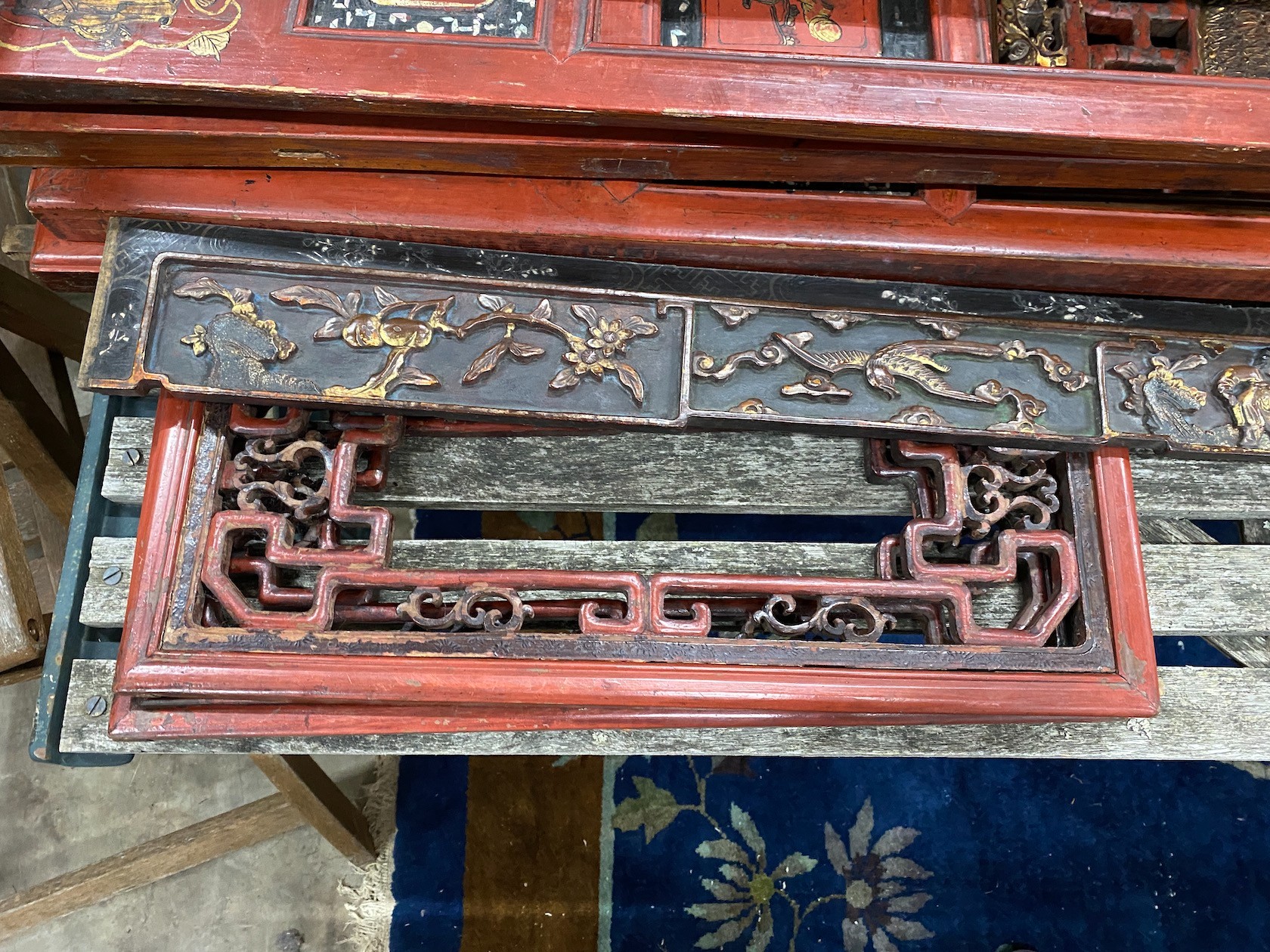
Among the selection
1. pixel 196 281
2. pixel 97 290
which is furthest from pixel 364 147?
pixel 97 290

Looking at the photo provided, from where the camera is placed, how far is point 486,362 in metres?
1.12

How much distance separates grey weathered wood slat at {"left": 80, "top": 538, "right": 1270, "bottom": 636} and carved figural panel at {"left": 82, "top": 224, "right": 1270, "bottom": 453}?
8.8 inches

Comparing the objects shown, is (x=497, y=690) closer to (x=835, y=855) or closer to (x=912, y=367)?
(x=912, y=367)

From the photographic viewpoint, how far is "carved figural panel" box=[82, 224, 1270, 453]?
1102 millimetres

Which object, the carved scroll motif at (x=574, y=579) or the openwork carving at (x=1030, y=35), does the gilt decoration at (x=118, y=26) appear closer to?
the carved scroll motif at (x=574, y=579)

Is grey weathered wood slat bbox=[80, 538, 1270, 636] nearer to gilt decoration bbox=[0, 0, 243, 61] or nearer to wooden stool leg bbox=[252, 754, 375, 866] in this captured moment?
wooden stool leg bbox=[252, 754, 375, 866]

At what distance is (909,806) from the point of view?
6.08 ft

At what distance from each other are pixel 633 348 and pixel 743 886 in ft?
4.31

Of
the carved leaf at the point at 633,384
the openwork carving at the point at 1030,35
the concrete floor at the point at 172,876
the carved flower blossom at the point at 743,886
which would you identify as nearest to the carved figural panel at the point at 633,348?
the carved leaf at the point at 633,384

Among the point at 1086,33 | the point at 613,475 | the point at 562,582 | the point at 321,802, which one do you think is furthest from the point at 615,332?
the point at 321,802

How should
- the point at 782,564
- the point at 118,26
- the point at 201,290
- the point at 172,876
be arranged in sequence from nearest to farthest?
A: the point at 118,26 < the point at 201,290 < the point at 782,564 < the point at 172,876

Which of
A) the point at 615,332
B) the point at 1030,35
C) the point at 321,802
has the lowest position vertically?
the point at 321,802

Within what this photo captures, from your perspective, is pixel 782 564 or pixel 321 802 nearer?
pixel 782 564

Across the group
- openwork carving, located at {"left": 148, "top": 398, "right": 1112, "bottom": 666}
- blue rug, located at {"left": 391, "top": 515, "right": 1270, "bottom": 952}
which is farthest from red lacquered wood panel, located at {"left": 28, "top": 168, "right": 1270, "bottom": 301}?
blue rug, located at {"left": 391, "top": 515, "right": 1270, "bottom": 952}
